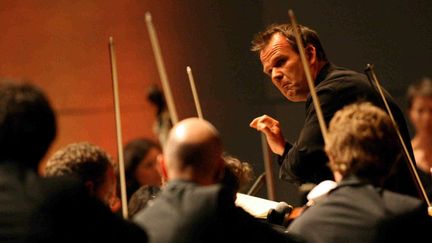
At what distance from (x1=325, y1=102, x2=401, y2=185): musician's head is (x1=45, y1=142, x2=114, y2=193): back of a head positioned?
0.74 m

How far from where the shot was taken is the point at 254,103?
5.33m

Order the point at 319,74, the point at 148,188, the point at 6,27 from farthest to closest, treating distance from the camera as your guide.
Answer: the point at 6,27 → the point at 319,74 → the point at 148,188

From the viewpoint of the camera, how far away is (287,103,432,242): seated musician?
2020mm

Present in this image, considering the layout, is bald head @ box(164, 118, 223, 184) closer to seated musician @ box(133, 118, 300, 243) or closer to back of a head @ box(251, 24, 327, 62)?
seated musician @ box(133, 118, 300, 243)

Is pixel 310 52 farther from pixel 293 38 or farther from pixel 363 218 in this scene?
pixel 363 218

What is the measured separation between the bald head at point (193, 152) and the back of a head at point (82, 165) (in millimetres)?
537

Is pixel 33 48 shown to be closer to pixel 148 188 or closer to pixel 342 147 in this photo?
pixel 148 188

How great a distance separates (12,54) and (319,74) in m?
2.50

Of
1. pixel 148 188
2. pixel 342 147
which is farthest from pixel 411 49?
pixel 342 147

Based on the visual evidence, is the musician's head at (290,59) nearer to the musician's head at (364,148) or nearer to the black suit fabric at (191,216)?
the musician's head at (364,148)

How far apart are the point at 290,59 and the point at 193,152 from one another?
1352 millimetres

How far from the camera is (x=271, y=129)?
120 inches

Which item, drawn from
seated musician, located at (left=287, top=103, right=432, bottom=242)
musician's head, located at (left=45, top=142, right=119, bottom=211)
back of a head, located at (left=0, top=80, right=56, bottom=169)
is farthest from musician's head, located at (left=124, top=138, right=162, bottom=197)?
back of a head, located at (left=0, top=80, right=56, bottom=169)

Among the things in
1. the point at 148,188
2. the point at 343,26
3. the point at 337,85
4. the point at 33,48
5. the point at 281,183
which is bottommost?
the point at 281,183
